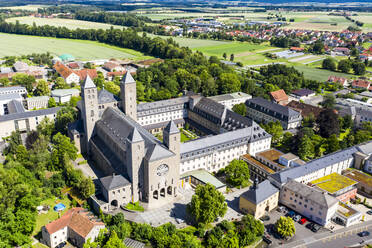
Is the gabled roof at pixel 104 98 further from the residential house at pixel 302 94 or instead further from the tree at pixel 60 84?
the residential house at pixel 302 94

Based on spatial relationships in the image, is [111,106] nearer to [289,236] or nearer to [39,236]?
[39,236]

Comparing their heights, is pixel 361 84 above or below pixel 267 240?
above

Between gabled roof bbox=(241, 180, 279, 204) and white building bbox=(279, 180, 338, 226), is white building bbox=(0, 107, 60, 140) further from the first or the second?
white building bbox=(279, 180, 338, 226)

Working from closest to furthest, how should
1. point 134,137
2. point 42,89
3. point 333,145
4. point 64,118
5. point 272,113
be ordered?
point 134,137 → point 333,145 → point 64,118 → point 272,113 → point 42,89

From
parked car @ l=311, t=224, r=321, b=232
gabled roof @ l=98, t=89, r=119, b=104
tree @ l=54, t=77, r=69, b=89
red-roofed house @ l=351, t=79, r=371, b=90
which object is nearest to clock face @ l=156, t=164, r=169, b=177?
Answer: gabled roof @ l=98, t=89, r=119, b=104

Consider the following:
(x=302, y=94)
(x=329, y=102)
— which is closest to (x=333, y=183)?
(x=329, y=102)

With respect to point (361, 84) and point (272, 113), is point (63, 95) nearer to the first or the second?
point (272, 113)

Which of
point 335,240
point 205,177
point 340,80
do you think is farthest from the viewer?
point 340,80
